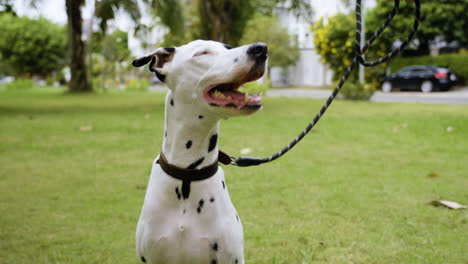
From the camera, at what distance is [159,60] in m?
2.03

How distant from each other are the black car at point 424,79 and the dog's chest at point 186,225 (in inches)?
852

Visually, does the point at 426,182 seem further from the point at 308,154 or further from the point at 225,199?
the point at 225,199

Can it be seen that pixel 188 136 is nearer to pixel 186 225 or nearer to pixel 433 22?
pixel 186 225

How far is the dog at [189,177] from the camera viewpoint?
1929 millimetres

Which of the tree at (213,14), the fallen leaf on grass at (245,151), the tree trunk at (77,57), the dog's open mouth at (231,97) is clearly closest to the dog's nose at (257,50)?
the dog's open mouth at (231,97)

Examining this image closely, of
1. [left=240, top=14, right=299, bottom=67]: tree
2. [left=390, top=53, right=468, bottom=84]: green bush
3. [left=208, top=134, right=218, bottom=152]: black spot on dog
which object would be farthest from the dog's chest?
[left=240, top=14, right=299, bottom=67]: tree

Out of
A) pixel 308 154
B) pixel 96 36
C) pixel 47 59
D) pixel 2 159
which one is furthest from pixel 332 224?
pixel 47 59

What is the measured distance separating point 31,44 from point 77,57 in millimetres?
32599

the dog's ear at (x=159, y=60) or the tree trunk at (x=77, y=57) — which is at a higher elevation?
the dog's ear at (x=159, y=60)

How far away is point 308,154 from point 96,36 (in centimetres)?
1230

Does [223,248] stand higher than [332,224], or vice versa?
[223,248]

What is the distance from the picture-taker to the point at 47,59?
51.3 meters

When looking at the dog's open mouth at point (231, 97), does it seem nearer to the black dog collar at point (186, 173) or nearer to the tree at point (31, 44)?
the black dog collar at point (186, 173)

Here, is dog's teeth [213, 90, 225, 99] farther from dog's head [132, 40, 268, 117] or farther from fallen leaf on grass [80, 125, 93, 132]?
fallen leaf on grass [80, 125, 93, 132]
